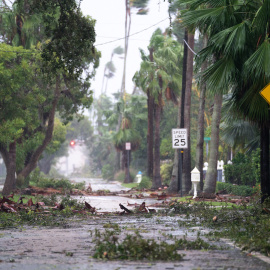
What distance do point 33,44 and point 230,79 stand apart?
64.1 feet

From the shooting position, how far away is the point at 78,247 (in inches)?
392

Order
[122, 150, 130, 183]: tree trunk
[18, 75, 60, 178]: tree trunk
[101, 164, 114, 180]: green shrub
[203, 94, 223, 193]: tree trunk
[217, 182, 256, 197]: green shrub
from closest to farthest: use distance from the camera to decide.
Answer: [203, 94, 223, 193]: tree trunk < [217, 182, 256, 197]: green shrub < [18, 75, 60, 178]: tree trunk < [122, 150, 130, 183]: tree trunk < [101, 164, 114, 180]: green shrub

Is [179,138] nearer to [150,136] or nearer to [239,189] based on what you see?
[239,189]

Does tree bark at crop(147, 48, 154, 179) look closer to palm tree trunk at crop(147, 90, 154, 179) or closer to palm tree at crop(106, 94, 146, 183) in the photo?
palm tree trunk at crop(147, 90, 154, 179)

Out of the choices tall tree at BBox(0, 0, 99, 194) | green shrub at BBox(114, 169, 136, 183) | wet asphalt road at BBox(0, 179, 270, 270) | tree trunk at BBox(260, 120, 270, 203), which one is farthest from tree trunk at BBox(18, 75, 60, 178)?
green shrub at BBox(114, 169, 136, 183)

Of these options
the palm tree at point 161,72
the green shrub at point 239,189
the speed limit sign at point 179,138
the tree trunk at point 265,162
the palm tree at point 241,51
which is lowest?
the green shrub at point 239,189

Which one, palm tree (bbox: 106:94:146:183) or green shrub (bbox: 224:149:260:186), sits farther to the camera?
palm tree (bbox: 106:94:146:183)

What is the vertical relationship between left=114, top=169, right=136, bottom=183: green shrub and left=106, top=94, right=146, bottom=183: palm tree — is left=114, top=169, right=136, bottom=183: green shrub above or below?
below

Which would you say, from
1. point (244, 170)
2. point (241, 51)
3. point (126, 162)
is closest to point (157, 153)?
point (244, 170)

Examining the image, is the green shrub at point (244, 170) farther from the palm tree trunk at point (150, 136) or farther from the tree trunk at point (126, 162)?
the tree trunk at point (126, 162)

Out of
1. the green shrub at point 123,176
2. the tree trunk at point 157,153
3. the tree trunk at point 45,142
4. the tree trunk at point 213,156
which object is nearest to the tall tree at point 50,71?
the tree trunk at point 45,142

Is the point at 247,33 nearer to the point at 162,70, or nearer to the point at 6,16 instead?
the point at 6,16

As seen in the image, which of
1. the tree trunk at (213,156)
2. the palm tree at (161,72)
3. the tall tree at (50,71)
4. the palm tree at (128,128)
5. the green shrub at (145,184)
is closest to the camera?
the tall tree at (50,71)

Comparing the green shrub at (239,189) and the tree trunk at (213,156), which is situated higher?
the tree trunk at (213,156)
